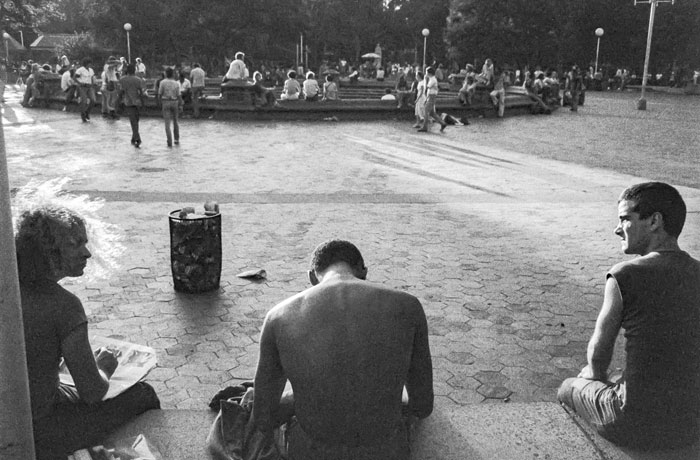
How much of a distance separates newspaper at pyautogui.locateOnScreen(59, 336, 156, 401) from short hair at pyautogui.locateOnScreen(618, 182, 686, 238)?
2682 mm

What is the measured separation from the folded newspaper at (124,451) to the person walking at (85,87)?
1913 centimetres

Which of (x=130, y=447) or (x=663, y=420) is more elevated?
(x=663, y=420)

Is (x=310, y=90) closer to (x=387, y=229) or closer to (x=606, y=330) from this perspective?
(x=387, y=229)

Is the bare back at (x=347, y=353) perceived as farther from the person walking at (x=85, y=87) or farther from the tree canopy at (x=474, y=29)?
the tree canopy at (x=474, y=29)

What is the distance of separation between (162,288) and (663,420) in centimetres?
433

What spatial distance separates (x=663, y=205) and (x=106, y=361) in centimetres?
290

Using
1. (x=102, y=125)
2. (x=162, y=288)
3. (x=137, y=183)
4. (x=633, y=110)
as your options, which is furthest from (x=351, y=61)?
(x=162, y=288)

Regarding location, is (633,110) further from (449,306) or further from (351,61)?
(351,61)

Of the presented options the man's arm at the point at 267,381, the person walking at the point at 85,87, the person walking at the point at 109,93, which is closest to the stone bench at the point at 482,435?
the man's arm at the point at 267,381

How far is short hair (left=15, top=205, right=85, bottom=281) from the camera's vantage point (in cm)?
301

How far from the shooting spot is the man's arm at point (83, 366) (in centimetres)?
302

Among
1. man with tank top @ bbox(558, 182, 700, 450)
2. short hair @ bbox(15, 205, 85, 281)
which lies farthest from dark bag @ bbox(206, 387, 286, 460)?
man with tank top @ bbox(558, 182, 700, 450)

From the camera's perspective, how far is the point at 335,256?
2.86m

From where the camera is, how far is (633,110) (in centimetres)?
2764
